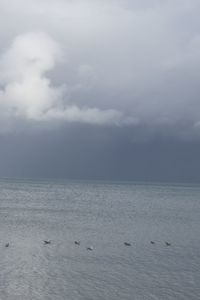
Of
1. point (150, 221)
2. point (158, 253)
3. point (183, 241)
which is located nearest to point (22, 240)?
point (158, 253)

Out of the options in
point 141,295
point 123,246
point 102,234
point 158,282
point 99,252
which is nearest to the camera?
point 141,295

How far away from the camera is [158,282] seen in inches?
2060

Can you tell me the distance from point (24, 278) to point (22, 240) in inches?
1082

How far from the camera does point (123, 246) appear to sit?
251ft

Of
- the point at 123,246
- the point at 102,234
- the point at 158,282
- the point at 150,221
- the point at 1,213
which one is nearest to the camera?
the point at 158,282

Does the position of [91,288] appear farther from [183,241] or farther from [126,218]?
[126,218]

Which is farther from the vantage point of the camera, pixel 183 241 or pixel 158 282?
pixel 183 241

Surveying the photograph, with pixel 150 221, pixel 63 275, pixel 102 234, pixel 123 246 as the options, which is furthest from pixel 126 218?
pixel 63 275

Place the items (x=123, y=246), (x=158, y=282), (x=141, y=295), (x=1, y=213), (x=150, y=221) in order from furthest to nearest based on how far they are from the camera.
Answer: (x=1, y=213)
(x=150, y=221)
(x=123, y=246)
(x=158, y=282)
(x=141, y=295)

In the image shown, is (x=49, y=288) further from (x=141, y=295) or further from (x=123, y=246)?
(x=123, y=246)

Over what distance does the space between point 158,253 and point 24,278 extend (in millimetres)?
25762

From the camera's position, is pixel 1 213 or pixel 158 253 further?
pixel 1 213

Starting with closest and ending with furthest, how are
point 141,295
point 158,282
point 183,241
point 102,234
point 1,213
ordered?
point 141,295
point 158,282
point 183,241
point 102,234
point 1,213

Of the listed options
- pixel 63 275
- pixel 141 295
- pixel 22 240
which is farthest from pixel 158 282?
pixel 22 240
